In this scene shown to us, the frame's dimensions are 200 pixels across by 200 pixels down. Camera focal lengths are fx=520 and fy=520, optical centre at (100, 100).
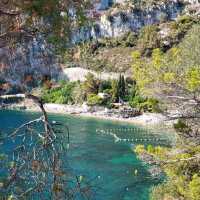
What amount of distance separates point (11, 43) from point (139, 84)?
8.68m

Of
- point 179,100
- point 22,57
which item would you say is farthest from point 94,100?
point 22,57

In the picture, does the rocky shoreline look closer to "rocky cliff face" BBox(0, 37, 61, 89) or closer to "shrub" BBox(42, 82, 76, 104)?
"shrub" BBox(42, 82, 76, 104)

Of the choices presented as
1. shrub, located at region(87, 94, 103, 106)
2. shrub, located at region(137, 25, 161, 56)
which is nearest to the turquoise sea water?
shrub, located at region(87, 94, 103, 106)

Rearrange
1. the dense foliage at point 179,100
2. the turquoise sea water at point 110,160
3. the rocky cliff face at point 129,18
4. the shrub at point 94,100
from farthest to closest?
1. the rocky cliff face at point 129,18
2. the shrub at point 94,100
3. the turquoise sea water at point 110,160
4. the dense foliage at point 179,100

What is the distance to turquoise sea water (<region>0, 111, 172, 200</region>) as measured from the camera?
97.2 feet

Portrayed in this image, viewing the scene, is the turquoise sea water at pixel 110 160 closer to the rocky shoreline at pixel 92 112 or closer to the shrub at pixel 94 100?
the rocky shoreline at pixel 92 112

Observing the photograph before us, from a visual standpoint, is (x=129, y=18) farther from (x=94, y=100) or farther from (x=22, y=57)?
(x=22, y=57)

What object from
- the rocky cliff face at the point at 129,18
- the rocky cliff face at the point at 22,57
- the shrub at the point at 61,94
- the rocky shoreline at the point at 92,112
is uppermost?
the rocky cliff face at the point at 129,18

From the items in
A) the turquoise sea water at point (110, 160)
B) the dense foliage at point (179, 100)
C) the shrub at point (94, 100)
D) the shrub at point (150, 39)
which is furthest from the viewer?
the shrub at point (150, 39)

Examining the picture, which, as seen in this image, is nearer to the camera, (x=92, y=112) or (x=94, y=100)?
(x=92, y=112)

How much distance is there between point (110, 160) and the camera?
40438 mm

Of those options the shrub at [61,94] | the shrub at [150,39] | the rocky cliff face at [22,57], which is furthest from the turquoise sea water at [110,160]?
the shrub at [150,39]

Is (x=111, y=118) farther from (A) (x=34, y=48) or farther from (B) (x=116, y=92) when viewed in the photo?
(A) (x=34, y=48)

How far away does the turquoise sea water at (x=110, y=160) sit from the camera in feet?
97.2
